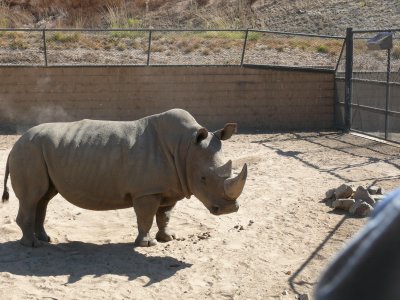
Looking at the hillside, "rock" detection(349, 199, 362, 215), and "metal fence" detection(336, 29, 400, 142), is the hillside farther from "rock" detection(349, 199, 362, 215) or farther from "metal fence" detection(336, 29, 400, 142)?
"rock" detection(349, 199, 362, 215)

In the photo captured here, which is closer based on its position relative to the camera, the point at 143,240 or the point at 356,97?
the point at 143,240

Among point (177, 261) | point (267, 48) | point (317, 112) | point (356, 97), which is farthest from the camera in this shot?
point (267, 48)

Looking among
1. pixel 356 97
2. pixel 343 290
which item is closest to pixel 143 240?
pixel 343 290

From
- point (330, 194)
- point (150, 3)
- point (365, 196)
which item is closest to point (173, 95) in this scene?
point (330, 194)

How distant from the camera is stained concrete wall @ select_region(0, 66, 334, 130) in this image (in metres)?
15.7

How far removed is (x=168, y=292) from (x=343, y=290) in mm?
5089

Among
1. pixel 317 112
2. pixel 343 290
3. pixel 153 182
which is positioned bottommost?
pixel 317 112

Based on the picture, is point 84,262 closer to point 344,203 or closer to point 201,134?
point 201,134

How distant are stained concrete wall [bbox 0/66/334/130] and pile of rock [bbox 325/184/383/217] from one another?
24.4ft

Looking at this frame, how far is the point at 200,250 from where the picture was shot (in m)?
7.08

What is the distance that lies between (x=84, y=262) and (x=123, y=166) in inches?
37.8

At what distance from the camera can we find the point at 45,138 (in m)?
7.29

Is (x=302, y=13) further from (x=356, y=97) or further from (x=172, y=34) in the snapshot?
(x=356, y=97)

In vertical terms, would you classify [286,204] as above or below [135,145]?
below
